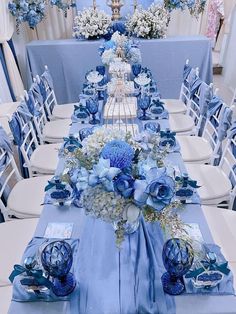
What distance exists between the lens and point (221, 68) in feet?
17.5

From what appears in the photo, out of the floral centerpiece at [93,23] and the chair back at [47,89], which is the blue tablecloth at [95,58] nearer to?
the floral centerpiece at [93,23]

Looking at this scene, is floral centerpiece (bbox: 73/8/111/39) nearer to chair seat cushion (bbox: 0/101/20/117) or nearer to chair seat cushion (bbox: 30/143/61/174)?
chair seat cushion (bbox: 0/101/20/117)

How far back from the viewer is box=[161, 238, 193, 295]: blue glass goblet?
850 mm

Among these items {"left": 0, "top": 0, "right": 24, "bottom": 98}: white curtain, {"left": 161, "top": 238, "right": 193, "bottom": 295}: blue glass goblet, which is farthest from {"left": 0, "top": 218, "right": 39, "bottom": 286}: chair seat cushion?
{"left": 0, "top": 0, "right": 24, "bottom": 98}: white curtain

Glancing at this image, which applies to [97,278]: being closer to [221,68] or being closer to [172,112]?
[172,112]

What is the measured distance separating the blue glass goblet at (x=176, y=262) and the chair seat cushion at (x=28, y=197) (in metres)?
0.87

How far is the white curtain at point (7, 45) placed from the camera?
316cm

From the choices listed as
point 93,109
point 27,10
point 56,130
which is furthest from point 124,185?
point 27,10

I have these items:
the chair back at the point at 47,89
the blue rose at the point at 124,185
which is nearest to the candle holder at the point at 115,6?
the chair back at the point at 47,89

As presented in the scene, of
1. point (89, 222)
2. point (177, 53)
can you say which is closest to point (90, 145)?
point (89, 222)

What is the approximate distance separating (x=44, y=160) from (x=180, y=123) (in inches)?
47.7

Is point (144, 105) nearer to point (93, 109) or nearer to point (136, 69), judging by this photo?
point (93, 109)

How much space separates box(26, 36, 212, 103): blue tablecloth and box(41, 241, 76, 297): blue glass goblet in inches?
113

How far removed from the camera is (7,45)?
3.26m
